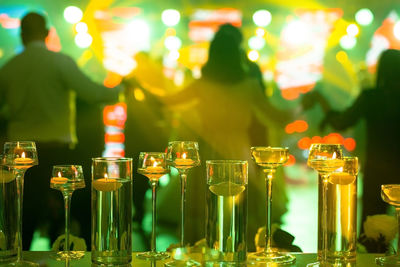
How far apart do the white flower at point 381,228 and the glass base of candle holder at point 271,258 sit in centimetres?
40

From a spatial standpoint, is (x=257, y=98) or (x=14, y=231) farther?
(x=257, y=98)

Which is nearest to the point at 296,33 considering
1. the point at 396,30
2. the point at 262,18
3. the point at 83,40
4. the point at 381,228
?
the point at 262,18

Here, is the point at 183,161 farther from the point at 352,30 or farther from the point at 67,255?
the point at 352,30

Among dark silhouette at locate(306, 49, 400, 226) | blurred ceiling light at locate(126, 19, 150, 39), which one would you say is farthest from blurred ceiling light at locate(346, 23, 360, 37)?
blurred ceiling light at locate(126, 19, 150, 39)

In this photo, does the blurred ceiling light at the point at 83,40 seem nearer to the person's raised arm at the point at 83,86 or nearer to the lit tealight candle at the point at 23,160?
the person's raised arm at the point at 83,86

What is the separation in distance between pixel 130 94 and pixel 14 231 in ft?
5.87

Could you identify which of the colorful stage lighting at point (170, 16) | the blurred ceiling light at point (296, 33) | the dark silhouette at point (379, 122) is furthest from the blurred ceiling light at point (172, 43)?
the dark silhouette at point (379, 122)

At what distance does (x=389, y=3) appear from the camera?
121 inches

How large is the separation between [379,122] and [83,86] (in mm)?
1671

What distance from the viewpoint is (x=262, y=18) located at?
119 inches

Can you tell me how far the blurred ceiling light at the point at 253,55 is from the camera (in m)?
3.02

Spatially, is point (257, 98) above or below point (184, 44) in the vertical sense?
below

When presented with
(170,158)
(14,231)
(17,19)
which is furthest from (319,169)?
(17,19)

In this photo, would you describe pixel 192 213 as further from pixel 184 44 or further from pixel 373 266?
pixel 373 266
